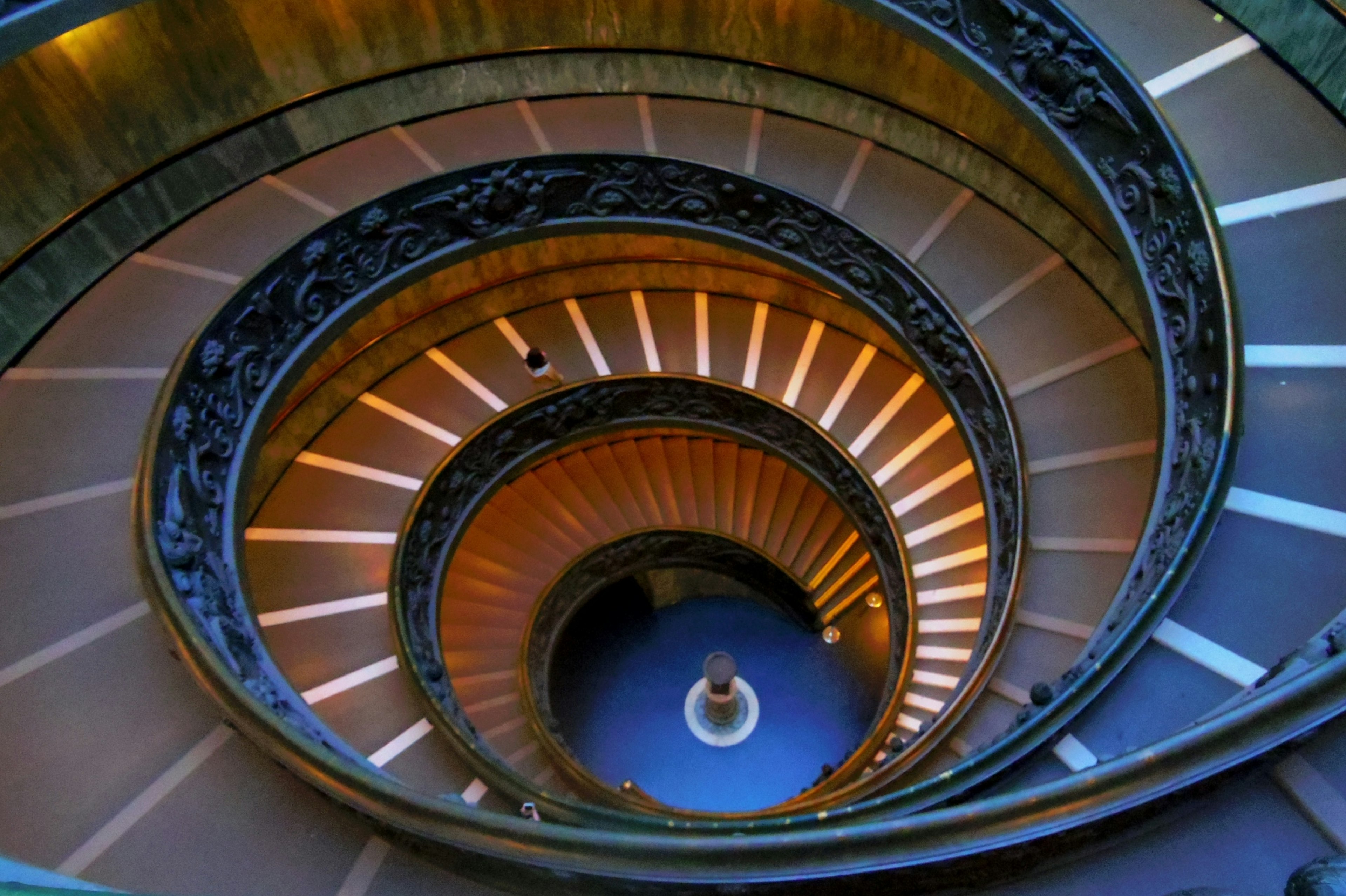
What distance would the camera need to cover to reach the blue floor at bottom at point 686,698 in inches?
468

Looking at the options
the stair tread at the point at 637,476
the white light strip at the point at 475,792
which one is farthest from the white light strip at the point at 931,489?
the white light strip at the point at 475,792

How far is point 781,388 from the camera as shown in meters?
10.0

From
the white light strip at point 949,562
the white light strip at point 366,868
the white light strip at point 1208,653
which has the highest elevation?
the white light strip at point 949,562

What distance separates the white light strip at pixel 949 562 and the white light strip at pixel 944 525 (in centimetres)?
23

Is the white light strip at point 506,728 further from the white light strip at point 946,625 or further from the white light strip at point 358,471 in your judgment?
the white light strip at point 946,625

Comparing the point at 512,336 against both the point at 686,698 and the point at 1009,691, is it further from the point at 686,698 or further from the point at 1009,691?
the point at 1009,691

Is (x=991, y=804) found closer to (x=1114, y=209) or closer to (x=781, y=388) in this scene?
(x=1114, y=209)

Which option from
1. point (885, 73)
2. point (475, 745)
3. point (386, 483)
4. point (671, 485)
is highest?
point (885, 73)

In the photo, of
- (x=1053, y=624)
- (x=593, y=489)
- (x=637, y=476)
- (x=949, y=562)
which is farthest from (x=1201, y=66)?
(x=593, y=489)

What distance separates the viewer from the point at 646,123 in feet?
29.7

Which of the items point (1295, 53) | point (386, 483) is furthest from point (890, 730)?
point (1295, 53)

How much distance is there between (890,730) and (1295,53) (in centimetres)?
684

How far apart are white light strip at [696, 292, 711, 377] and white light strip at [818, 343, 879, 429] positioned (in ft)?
5.12

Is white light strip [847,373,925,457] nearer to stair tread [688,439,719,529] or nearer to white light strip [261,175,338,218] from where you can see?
stair tread [688,439,719,529]
